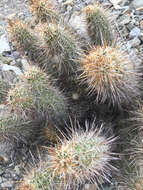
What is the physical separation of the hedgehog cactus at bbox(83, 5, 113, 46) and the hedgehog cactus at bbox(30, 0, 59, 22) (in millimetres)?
352

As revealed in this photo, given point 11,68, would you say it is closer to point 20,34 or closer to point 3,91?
point 3,91

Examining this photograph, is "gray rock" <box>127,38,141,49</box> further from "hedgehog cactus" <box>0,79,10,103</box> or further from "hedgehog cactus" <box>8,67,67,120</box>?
"hedgehog cactus" <box>0,79,10,103</box>

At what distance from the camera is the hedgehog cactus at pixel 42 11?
2.73m

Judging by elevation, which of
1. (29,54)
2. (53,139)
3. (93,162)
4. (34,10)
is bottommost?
(53,139)

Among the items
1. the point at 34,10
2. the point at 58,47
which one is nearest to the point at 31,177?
the point at 58,47

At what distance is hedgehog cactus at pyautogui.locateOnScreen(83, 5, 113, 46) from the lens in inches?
104

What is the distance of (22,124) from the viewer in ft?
8.68

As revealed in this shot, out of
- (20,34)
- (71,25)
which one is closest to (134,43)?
(71,25)

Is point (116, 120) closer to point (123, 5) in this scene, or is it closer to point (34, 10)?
point (34, 10)

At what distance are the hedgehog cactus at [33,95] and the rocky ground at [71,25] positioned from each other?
77cm

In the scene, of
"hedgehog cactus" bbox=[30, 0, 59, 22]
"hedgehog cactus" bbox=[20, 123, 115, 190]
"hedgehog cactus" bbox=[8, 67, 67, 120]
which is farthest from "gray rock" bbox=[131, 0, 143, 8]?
"hedgehog cactus" bbox=[20, 123, 115, 190]

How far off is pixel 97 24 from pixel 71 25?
90 centimetres

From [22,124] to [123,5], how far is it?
8.45ft

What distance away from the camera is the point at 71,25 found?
11.6 feet
